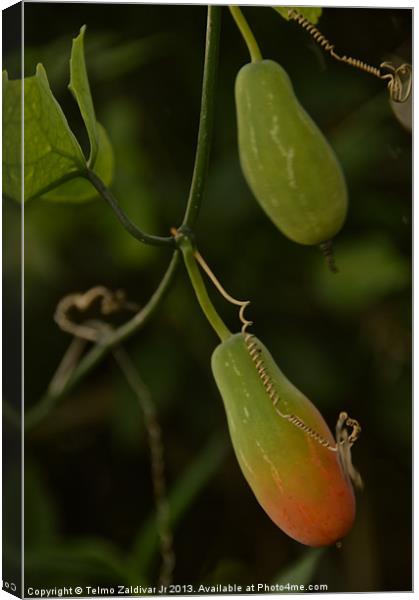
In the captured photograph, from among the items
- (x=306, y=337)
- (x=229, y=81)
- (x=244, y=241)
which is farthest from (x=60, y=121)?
(x=306, y=337)

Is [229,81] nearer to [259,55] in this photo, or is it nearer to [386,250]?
[259,55]

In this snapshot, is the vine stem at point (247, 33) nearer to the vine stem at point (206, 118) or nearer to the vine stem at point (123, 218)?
the vine stem at point (206, 118)

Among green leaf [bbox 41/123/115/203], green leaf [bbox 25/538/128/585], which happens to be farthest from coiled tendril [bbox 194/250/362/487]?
green leaf [bbox 25/538/128/585]

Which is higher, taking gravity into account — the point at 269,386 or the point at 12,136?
the point at 12,136

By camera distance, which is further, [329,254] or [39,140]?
[329,254]

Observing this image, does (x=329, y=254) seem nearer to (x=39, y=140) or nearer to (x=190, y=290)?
(x=190, y=290)

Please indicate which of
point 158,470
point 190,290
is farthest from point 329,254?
point 158,470

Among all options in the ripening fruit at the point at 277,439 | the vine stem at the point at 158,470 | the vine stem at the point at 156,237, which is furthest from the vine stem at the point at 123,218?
the vine stem at the point at 158,470
